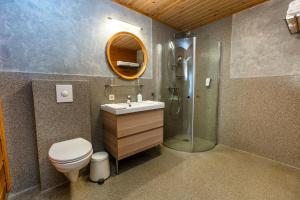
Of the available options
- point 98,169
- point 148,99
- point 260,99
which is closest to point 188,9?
point 148,99

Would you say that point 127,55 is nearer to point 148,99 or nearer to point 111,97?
point 111,97

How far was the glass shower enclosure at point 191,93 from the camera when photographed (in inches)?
93.3

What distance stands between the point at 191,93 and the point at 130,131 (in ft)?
4.21

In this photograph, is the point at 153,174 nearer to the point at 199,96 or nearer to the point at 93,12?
the point at 199,96

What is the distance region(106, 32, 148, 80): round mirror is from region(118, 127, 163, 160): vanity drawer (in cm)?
95

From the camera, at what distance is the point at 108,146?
1887 millimetres

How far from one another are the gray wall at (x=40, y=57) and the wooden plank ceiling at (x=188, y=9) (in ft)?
1.62

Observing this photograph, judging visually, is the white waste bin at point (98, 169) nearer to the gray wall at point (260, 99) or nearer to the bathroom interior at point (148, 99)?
the bathroom interior at point (148, 99)

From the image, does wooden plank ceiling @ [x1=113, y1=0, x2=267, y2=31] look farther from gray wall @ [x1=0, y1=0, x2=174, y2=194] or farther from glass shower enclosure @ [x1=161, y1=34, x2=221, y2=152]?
gray wall @ [x1=0, y1=0, x2=174, y2=194]

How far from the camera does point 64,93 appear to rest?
1523mm

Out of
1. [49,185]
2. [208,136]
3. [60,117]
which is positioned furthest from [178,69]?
[49,185]

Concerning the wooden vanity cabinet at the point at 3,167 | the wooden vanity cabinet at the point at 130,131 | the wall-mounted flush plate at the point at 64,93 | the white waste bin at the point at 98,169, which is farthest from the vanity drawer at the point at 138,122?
the wooden vanity cabinet at the point at 3,167

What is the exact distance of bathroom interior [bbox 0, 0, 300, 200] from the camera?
4.57 feet

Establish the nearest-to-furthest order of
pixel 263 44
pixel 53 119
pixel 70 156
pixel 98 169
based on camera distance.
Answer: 1. pixel 70 156
2. pixel 53 119
3. pixel 98 169
4. pixel 263 44
